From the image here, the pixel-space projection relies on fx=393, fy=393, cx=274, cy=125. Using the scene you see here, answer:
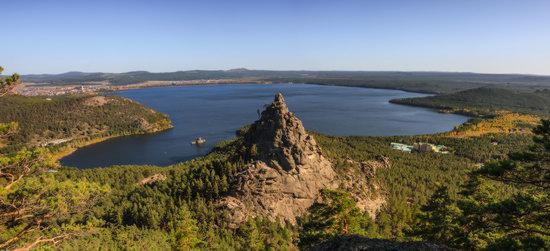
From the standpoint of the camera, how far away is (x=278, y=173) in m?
60.8

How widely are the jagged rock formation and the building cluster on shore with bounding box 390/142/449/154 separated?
242ft

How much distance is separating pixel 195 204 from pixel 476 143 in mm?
123001

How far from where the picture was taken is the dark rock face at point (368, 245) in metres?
19.0

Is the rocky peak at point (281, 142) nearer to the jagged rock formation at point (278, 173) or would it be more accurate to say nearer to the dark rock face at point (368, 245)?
the jagged rock formation at point (278, 173)

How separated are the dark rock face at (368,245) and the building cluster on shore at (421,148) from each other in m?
117

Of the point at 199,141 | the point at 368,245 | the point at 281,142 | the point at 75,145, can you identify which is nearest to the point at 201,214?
the point at 281,142

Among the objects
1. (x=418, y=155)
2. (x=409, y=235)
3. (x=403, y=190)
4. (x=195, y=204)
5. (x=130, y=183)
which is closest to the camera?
(x=409, y=235)

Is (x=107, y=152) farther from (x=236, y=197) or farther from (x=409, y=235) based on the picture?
(x=409, y=235)

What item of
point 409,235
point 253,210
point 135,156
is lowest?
point 135,156

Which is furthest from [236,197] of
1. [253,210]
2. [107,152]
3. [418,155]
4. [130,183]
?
[107,152]

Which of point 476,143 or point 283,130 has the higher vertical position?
point 283,130

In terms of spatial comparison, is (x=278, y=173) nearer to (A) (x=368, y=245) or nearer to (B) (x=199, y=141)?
(A) (x=368, y=245)

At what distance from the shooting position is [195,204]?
56.3m

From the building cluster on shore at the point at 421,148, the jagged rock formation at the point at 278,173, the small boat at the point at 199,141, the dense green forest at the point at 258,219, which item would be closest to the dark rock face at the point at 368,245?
the dense green forest at the point at 258,219
